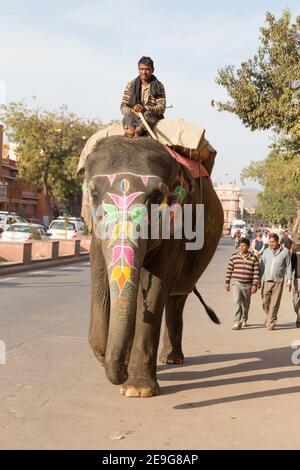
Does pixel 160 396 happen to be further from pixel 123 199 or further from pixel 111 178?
pixel 111 178

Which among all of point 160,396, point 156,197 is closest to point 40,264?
point 160,396

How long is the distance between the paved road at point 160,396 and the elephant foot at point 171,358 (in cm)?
13

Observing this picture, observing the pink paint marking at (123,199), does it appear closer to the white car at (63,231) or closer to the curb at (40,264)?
the curb at (40,264)

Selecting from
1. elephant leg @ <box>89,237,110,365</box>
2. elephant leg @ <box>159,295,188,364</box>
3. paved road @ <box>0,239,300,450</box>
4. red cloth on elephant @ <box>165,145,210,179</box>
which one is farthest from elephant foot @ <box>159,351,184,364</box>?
red cloth on elephant @ <box>165,145,210,179</box>

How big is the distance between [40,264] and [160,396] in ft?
68.5

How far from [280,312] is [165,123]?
29.4 ft

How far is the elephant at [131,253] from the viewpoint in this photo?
244 inches

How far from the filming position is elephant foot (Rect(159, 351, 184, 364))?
9031 millimetres

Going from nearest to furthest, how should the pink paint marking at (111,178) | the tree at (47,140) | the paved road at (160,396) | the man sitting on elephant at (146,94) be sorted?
the paved road at (160,396) < the pink paint marking at (111,178) < the man sitting on elephant at (146,94) < the tree at (47,140)

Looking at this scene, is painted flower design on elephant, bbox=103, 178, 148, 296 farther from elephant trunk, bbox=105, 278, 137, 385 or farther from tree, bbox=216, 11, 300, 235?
tree, bbox=216, 11, 300, 235

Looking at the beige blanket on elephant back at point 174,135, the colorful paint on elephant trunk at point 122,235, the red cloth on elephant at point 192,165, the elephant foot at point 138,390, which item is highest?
the beige blanket on elephant back at point 174,135

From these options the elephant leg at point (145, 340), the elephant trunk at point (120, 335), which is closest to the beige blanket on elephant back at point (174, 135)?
the elephant leg at point (145, 340)

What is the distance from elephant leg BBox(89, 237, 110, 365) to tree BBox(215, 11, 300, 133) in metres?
14.5
